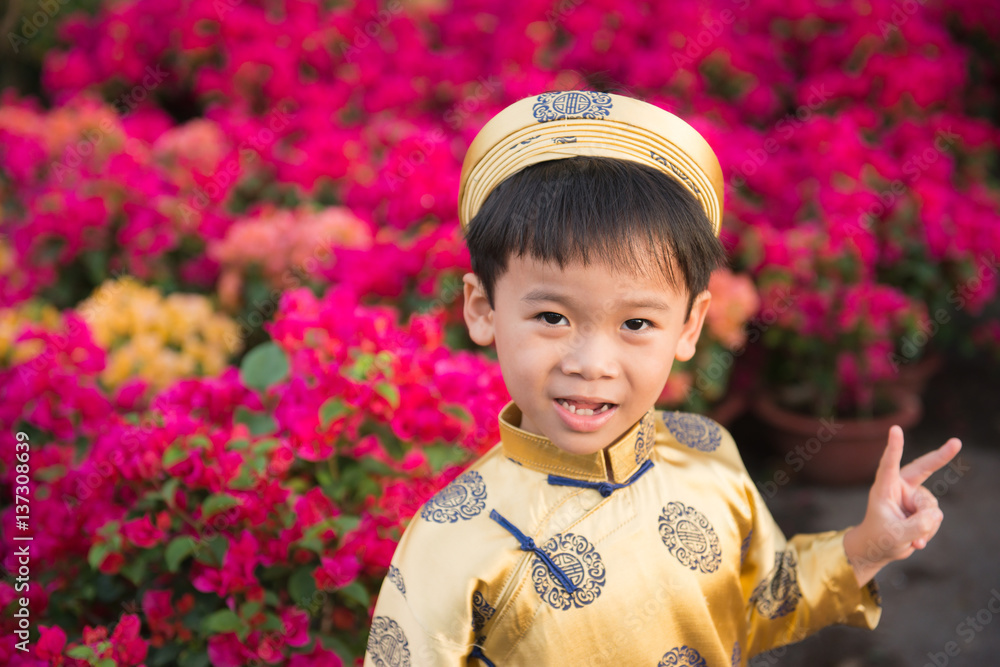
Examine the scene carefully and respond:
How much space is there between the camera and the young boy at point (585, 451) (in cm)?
109

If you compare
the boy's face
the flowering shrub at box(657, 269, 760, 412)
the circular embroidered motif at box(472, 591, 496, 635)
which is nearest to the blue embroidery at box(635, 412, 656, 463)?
the boy's face

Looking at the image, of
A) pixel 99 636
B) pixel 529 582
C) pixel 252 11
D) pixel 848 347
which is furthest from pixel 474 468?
pixel 252 11

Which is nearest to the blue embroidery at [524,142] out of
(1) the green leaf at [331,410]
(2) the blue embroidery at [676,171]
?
(2) the blue embroidery at [676,171]

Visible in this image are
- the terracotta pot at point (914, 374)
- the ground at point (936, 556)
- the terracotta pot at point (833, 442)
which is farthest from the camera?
the terracotta pot at point (914, 374)

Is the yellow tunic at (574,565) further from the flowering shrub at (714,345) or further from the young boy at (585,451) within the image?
the flowering shrub at (714,345)

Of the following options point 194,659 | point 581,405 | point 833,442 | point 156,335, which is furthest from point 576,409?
point 833,442

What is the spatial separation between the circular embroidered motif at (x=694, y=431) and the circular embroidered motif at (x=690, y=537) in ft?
0.53

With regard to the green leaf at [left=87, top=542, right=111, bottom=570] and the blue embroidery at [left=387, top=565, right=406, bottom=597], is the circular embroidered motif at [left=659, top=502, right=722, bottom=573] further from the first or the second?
the green leaf at [left=87, top=542, right=111, bottom=570]

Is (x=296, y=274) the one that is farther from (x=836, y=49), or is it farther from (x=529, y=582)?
(x=836, y=49)

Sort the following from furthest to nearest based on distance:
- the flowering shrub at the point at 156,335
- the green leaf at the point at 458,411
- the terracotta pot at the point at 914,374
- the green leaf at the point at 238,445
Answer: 1. the terracotta pot at the point at 914,374
2. the flowering shrub at the point at 156,335
3. the green leaf at the point at 458,411
4. the green leaf at the point at 238,445

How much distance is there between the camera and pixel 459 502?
4.10ft

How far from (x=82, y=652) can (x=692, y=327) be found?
1.25 meters

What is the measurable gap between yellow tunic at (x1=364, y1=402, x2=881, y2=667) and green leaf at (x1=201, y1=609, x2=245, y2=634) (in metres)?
0.43

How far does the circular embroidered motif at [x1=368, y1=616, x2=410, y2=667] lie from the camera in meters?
1.16
